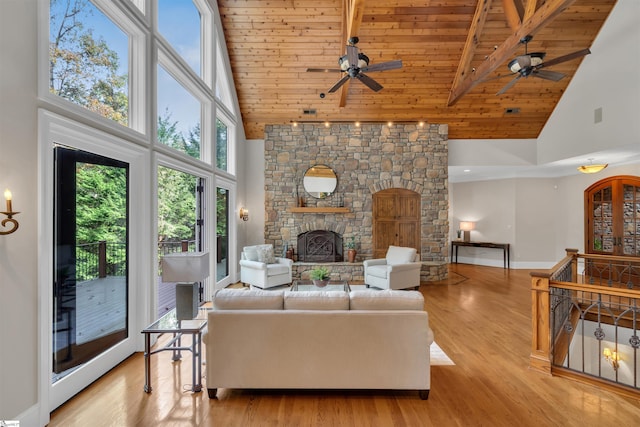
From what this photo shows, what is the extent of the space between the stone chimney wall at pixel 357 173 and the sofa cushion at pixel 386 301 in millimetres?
4984

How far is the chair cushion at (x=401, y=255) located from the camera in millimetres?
6320

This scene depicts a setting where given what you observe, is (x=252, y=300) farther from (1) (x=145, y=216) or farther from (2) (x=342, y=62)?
(2) (x=342, y=62)

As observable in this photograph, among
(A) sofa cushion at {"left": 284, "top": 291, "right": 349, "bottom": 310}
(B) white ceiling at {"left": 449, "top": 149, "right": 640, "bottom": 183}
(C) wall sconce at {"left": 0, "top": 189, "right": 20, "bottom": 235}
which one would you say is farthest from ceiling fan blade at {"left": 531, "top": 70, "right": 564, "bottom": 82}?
(C) wall sconce at {"left": 0, "top": 189, "right": 20, "bottom": 235}

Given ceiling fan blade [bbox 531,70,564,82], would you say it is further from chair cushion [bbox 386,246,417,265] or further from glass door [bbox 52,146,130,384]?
glass door [bbox 52,146,130,384]

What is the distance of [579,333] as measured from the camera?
5.10 metres

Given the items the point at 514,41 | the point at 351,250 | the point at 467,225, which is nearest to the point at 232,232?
the point at 351,250

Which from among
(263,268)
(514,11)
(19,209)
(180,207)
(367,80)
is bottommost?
(263,268)

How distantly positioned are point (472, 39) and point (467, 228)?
5603 mm

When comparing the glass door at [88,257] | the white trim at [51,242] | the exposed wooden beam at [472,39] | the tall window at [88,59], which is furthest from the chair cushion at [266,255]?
the exposed wooden beam at [472,39]

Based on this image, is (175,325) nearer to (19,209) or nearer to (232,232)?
(19,209)

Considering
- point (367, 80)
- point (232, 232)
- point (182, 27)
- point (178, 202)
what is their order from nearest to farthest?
1. point (367, 80)
2. point (182, 27)
3. point (178, 202)
4. point (232, 232)

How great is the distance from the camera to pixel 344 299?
2678mm

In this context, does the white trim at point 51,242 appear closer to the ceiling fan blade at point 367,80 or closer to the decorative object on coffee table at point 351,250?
the ceiling fan blade at point 367,80

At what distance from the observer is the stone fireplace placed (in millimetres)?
7695
